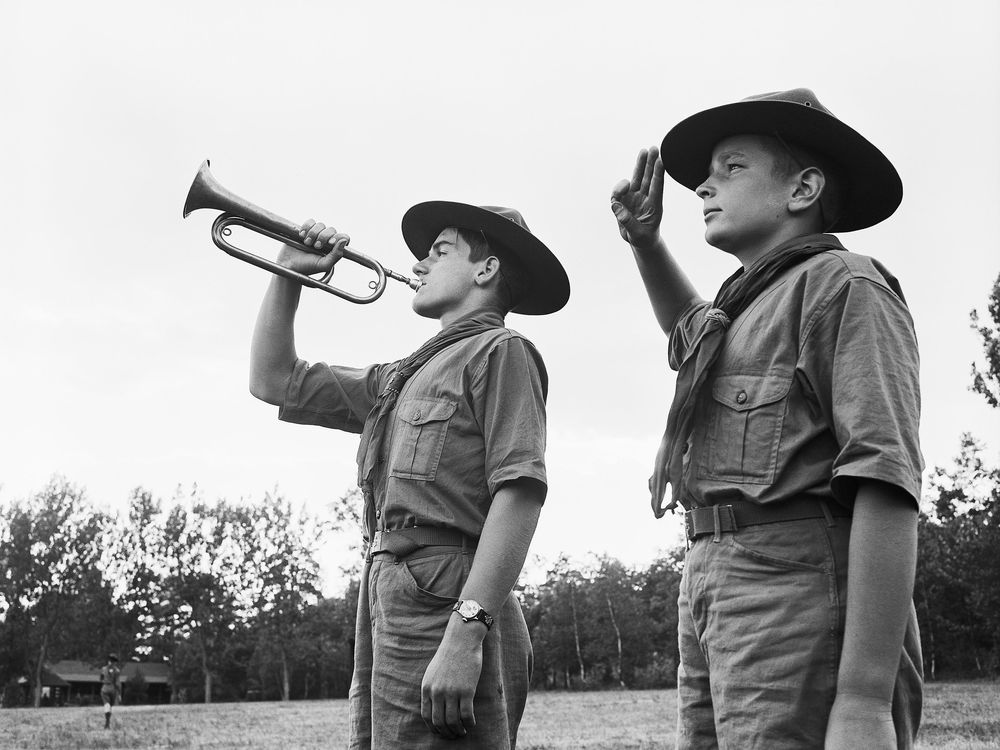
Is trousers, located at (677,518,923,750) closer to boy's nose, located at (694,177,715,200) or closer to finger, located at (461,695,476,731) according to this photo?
finger, located at (461,695,476,731)

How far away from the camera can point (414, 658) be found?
11.5 feet

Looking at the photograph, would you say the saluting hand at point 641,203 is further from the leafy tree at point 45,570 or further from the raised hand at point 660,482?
the leafy tree at point 45,570

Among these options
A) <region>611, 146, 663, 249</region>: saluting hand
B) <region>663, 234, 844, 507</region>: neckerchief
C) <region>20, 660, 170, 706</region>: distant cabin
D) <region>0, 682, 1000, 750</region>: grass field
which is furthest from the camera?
<region>20, 660, 170, 706</region>: distant cabin

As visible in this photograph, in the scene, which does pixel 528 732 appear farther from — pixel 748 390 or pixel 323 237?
pixel 748 390

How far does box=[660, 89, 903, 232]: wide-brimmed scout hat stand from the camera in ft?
9.86

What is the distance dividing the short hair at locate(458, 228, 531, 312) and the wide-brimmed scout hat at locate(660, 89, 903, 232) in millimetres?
1389

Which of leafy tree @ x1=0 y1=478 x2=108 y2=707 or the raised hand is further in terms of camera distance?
leafy tree @ x1=0 y1=478 x2=108 y2=707

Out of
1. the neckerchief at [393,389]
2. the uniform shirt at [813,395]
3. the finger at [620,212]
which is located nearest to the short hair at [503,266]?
the neckerchief at [393,389]

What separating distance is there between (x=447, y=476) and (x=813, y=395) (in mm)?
1590

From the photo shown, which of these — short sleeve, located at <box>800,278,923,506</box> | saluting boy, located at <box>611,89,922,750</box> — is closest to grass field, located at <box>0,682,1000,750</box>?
saluting boy, located at <box>611,89,922,750</box>

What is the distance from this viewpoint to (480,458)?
12.6 feet

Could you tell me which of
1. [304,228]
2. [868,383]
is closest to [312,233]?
[304,228]

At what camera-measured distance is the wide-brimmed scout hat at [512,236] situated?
4.51 m

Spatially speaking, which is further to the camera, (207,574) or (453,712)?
(207,574)
